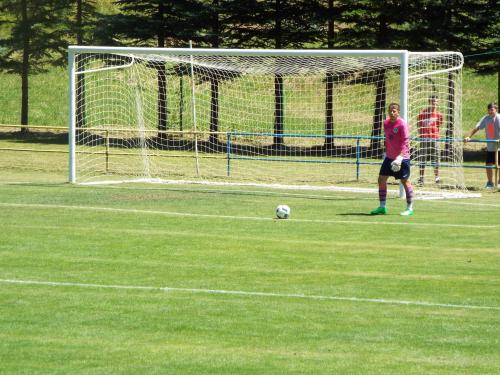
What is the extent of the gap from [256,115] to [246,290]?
26249 mm

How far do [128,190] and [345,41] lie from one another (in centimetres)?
1930

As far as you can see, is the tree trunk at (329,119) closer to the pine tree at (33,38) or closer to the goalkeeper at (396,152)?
the goalkeeper at (396,152)

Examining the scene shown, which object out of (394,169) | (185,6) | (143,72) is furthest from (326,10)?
(394,169)

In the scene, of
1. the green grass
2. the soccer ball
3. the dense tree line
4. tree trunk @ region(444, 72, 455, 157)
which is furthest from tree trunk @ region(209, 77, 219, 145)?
the green grass

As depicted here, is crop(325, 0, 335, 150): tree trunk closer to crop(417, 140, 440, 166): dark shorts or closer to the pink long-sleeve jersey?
crop(417, 140, 440, 166): dark shorts

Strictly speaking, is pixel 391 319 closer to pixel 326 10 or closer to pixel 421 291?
pixel 421 291

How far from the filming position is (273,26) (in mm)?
43625

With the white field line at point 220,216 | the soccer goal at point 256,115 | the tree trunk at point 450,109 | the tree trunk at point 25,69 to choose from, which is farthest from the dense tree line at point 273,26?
the white field line at point 220,216

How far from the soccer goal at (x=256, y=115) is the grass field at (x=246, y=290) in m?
5.56

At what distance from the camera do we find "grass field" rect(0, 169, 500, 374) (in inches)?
358

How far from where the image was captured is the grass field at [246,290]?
909cm

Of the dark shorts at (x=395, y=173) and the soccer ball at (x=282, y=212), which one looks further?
the dark shorts at (x=395, y=173)

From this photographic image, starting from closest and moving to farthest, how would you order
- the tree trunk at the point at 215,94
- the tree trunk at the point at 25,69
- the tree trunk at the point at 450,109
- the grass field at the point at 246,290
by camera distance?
the grass field at the point at 246,290 → the tree trunk at the point at 450,109 → the tree trunk at the point at 215,94 → the tree trunk at the point at 25,69

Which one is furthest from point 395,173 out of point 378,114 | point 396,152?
point 378,114
